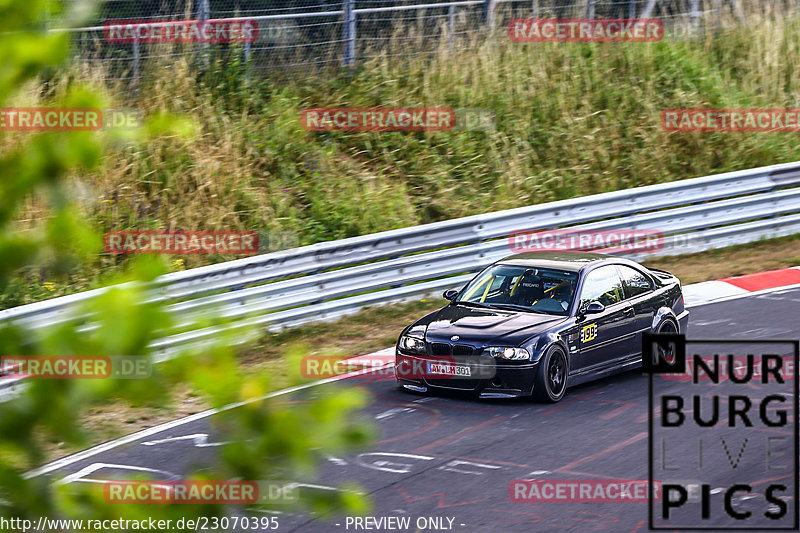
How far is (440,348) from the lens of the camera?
35.1 feet

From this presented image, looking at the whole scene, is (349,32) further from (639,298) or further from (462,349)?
(462,349)

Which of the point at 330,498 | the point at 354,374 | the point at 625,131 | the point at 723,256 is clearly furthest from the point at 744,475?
the point at 625,131

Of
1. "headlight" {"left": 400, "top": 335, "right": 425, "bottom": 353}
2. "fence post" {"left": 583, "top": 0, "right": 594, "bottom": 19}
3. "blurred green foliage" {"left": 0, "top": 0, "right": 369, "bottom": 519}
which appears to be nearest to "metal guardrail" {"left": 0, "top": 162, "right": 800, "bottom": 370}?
"headlight" {"left": 400, "top": 335, "right": 425, "bottom": 353}

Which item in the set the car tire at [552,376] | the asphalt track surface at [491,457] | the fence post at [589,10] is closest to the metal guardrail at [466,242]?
the asphalt track surface at [491,457]

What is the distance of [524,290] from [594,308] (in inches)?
33.6

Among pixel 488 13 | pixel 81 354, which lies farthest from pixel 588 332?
pixel 488 13

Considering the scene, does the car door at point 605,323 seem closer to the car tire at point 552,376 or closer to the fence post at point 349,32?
the car tire at point 552,376

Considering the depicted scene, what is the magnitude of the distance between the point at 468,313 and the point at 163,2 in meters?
10.7

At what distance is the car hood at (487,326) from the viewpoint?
10.6 m

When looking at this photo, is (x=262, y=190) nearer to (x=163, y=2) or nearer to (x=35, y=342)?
(x=163, y=2)

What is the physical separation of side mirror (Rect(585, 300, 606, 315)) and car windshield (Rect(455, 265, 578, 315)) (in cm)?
23

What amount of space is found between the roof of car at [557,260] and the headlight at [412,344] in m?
1.66

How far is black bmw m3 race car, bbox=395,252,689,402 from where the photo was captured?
10.5 m

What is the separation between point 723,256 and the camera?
→ 17516mm
